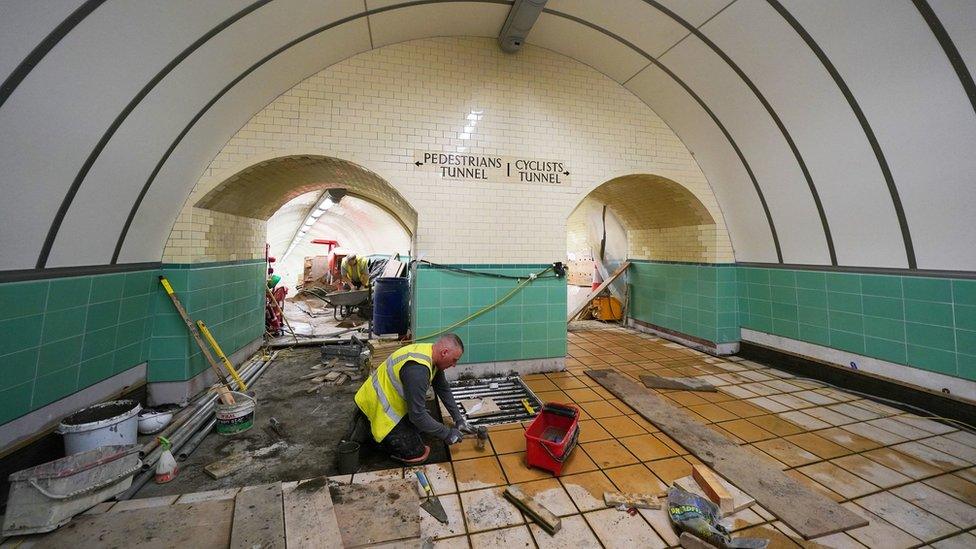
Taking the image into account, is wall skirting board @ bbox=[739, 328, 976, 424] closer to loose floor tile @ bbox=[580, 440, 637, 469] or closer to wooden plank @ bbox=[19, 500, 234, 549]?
loose floor tile @ bbox=[580, 440, 637, 469]

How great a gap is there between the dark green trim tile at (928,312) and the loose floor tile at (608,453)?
383 centimetres

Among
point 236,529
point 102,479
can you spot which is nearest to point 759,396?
point 236,529

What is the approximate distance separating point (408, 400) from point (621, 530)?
167 centimetres

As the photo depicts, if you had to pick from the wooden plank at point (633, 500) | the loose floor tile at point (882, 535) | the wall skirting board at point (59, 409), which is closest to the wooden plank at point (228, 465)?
the wall skirting board at point (59, 409)

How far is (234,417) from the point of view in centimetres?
340

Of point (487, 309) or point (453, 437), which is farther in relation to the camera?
point (487, 309)

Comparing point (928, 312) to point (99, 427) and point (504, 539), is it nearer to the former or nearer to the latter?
point (504, 539)

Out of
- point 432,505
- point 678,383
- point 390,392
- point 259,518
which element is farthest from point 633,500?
point 678,383

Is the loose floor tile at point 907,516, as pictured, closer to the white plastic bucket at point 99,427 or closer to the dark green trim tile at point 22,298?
the white plastic bucket at point 99,427

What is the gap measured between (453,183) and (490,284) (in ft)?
4.84

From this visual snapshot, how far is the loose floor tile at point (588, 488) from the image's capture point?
8.12 ft

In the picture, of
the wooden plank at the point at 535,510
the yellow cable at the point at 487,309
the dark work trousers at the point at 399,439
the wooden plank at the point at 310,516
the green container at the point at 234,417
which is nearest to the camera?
the wooden plank at the point at 310,516

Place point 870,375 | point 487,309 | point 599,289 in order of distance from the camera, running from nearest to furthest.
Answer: point 870,375 < point 487,309 < point 599,289

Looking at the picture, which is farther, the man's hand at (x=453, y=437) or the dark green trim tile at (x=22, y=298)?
the man's hand at (x=453, y=437)
